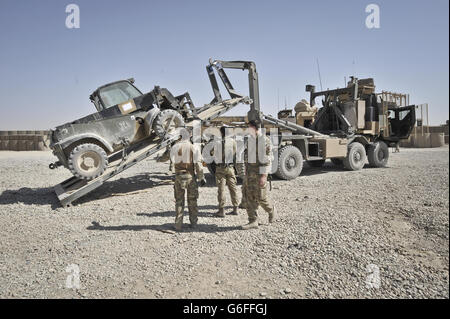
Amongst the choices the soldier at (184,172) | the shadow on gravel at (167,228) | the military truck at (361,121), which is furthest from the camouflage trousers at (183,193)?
the military truck at (361,121)

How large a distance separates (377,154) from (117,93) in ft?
28.6

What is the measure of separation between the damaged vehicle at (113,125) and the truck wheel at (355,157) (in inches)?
210

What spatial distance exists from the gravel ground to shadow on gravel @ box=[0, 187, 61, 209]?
0.14m

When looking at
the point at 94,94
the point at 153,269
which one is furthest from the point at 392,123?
the point at 153,269

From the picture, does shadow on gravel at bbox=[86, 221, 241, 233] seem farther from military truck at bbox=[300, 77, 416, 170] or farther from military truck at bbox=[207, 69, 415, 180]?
military truck at bbox=[300, 77, 416, 170]

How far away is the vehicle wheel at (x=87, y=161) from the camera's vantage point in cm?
624

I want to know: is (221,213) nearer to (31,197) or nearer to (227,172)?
(227,172)

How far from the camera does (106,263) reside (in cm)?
333
